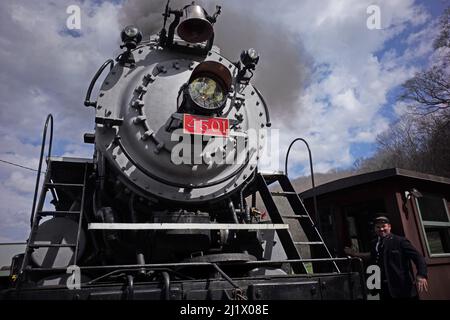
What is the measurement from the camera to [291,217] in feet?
11.8

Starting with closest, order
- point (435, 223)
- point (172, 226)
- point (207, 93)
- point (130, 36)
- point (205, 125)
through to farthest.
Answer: point (172, 226) < point (205, 125) < point (207, 93) < point (130, 36) < point (435, 223)

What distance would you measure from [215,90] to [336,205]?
338cm

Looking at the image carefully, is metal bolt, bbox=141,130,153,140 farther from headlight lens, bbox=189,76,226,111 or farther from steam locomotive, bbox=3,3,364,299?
headlight lens, bbox=189,76,226,111

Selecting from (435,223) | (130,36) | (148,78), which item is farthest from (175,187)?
(435,223)

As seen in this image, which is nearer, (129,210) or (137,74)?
(129,210)

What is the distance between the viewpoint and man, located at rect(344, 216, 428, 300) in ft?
12.1

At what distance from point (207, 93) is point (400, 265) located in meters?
2.64

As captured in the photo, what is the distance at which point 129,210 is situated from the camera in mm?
3260

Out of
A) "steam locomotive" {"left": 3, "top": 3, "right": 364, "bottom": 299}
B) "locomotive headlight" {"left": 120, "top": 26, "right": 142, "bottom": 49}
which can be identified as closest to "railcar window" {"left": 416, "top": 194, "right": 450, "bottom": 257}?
"steam locomotive" {"left": 3, "top": 3, "right": 364, "bottom": 299}

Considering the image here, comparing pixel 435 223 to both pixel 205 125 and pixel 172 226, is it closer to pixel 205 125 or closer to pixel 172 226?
pixel 205 125

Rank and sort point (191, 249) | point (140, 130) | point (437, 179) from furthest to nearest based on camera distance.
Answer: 1. point (437, 179)
2. point (140, 130)
3. point (191, 249)
